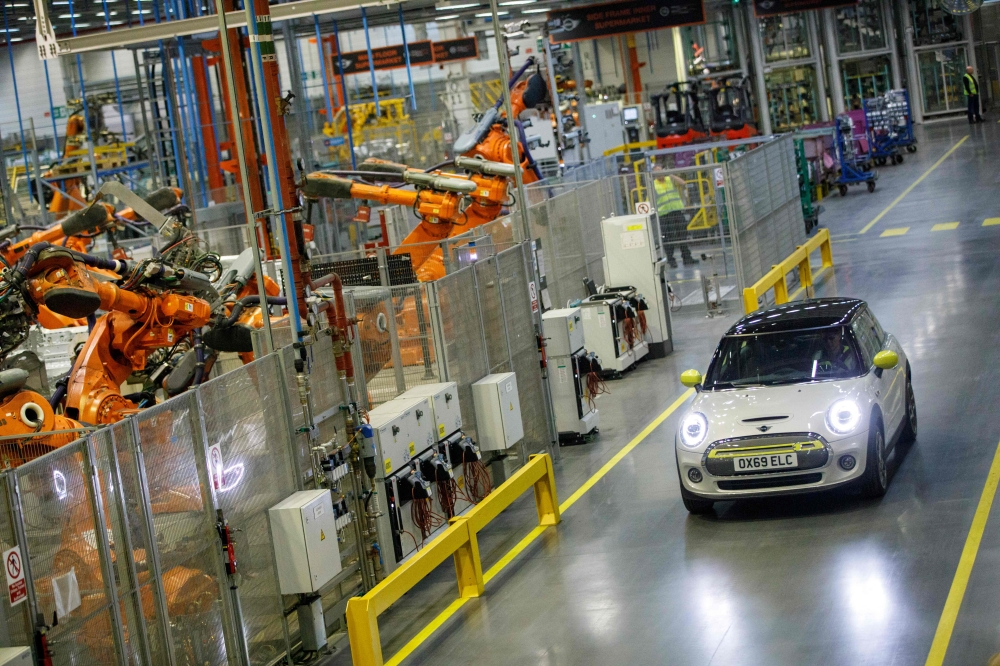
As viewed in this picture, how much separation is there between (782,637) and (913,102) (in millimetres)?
43685

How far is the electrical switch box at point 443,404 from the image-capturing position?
1035 centimetres

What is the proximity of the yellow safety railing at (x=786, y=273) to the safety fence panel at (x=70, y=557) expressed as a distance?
11.2 metres

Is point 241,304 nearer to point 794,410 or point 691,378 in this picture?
point 691,378

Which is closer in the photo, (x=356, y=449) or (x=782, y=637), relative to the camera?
(x=782, y=637)

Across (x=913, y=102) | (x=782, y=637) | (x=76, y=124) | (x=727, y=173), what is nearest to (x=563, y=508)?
(x=782, y=637)

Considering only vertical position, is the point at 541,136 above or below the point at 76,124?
below

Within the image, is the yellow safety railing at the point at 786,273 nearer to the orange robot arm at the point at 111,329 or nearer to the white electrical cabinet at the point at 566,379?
the white electrical cabinet at the point at 566,379

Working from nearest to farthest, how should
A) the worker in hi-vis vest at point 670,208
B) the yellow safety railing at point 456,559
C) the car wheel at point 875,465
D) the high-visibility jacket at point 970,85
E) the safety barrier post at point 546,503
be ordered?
the yellow safety railing at point 456,559 < the car wheel at point 875,465 < the safety barrier post at point 546,503 < the worker in hi-vis vest at point 670,208 < the high-visibility jacket at point 970,85

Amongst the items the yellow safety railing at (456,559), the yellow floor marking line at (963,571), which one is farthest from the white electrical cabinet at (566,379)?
the yellow floor marking line at (963,571)

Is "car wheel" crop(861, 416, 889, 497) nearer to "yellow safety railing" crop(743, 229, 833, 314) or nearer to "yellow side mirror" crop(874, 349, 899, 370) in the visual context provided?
"yellow side mirror" crop(874, 349, 899, 370)

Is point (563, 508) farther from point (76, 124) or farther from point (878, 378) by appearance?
point (76, 124)

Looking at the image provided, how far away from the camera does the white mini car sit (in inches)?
376

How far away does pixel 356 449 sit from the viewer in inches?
364

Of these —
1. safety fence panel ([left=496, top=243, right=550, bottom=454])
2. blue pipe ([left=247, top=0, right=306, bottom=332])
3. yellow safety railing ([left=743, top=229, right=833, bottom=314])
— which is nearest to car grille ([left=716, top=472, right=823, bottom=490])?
safety fence panel ([left=496, top=243, right=550, bottom=454])
